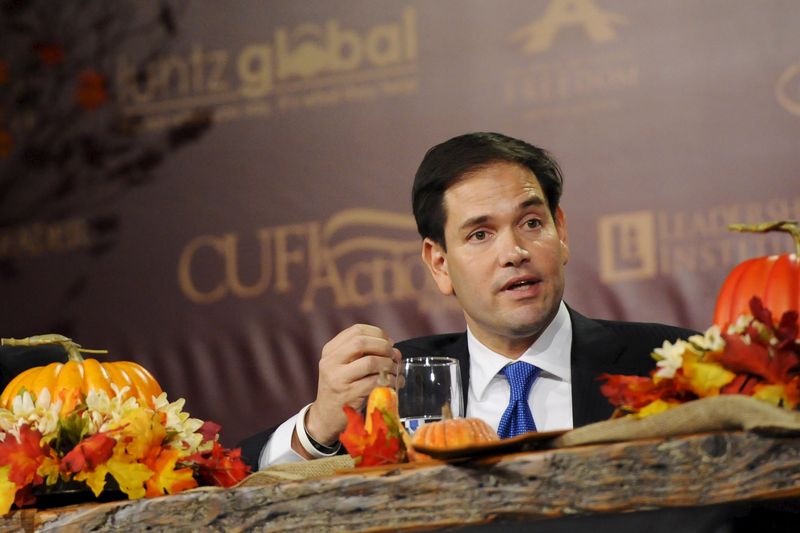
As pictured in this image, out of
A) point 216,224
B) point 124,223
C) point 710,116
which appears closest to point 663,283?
point 710,116

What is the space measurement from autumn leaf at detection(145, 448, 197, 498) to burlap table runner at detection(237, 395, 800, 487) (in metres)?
0.59

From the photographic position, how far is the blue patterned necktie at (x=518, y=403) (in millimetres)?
2066

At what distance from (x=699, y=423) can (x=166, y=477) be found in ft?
2.50

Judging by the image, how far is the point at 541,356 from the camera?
2312mm

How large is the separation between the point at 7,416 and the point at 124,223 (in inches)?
84.9

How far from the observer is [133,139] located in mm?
3752

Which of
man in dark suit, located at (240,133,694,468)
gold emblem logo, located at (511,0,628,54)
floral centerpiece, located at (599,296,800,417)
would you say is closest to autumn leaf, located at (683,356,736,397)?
floral centerpiece, located at (599,296,800,417)

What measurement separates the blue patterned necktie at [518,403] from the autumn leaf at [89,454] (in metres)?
0.78

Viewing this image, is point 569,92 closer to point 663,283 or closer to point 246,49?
point 663,283

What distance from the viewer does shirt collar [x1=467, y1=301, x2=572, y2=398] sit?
7.49 ft

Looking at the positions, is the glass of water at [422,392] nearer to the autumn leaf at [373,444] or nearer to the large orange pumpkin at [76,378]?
the autumn leaf at [373,444]

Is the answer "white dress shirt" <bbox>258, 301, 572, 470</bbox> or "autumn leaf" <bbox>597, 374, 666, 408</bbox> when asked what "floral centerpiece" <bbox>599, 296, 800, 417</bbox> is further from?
"white dress shirt" <bbox>258, 301, 572, 470</bbox>

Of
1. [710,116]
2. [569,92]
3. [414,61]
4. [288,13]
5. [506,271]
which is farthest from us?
[288,13]

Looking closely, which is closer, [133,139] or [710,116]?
[710,116]
